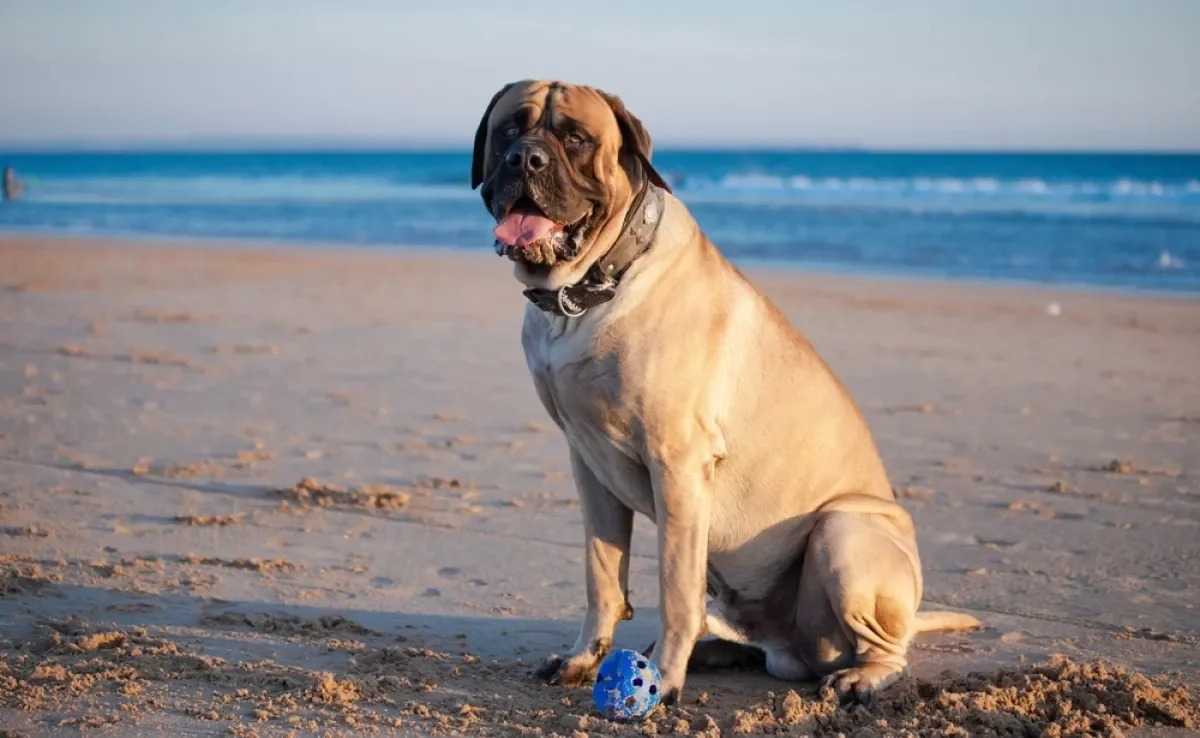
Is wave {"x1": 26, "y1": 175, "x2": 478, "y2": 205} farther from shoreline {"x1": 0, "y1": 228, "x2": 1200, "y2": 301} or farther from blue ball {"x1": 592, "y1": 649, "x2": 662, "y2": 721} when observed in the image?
blue ball {"x1": 592, "y1": 649, "x2": 662, "y2": 721}

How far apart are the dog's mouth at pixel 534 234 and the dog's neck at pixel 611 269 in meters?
0.09

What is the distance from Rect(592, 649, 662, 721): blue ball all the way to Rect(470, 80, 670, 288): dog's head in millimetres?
1054

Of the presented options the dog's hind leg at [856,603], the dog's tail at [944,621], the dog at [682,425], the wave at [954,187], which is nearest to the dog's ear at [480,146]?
the dog at [682,425]

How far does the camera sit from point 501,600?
4.76 metres

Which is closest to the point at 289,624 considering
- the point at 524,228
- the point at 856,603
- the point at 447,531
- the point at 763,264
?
the point at 447,531

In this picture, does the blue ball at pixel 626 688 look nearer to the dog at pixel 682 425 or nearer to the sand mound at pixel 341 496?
the dog at pixel 682 425

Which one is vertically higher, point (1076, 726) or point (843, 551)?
point (843, 551)

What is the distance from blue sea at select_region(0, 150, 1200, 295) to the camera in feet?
62.3

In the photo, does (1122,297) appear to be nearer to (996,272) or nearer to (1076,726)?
(996,272)

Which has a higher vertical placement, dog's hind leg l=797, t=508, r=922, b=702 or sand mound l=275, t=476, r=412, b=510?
dog's hind leg l=797, t=508, r=922, b=702

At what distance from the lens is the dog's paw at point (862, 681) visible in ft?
12.2

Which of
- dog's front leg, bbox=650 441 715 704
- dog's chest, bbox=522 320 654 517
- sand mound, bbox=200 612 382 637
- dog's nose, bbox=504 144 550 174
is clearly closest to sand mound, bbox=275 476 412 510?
sand mound, bbox=200 612 382 637

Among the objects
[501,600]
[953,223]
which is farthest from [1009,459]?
[953,223]

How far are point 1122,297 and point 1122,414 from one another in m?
6.55
